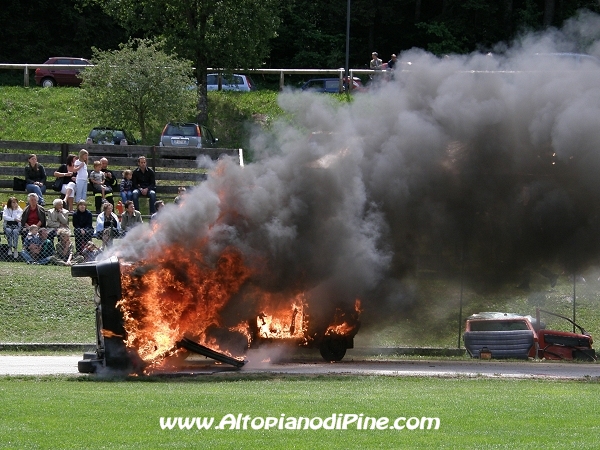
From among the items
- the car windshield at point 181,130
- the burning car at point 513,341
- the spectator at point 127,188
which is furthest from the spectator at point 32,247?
the car windshield at point 181,130

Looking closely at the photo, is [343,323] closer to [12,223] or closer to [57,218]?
[57,218]

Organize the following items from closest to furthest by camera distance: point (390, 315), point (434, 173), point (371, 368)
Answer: point (371, 368)
point (434, 173)
point (390, 315)

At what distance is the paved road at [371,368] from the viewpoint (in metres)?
17.6

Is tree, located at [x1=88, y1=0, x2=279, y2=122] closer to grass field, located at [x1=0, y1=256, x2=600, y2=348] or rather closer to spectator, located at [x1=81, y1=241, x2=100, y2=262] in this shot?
spectator, located at [x1=81, y1=241, x2=100, y2=262]

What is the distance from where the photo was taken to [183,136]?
38.6m

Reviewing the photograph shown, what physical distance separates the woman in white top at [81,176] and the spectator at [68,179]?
0.21 metres

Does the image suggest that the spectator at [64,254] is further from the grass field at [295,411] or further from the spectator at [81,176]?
the grass field at [295,411]

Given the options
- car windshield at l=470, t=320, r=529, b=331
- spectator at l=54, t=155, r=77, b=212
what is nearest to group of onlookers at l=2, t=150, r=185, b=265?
spectator at l=54, t=155, r=77, b=212

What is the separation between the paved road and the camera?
1756 centimetres

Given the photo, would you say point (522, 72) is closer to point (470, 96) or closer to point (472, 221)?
point (470, 96)

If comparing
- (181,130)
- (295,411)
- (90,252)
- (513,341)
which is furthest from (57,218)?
(181,130)

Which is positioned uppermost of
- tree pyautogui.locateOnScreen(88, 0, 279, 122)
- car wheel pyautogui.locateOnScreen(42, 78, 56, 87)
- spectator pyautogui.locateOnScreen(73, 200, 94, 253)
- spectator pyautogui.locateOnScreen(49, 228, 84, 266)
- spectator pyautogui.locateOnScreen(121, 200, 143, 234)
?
tree pyautogui.locateOnScreen(88, 0, 279, 122)

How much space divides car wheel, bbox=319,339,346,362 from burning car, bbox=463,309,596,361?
320cm

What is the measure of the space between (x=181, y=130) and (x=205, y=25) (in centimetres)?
721
